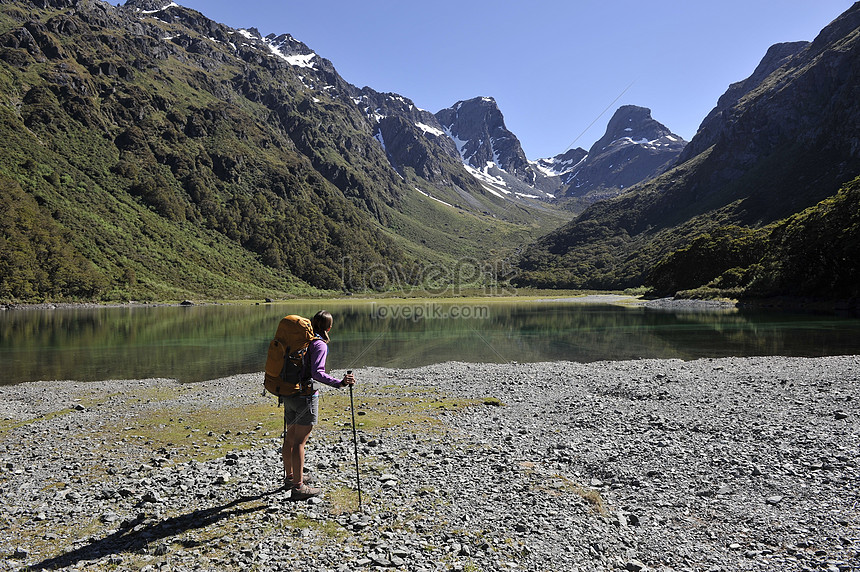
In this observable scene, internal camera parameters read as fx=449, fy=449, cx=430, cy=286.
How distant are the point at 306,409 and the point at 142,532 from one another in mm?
3506

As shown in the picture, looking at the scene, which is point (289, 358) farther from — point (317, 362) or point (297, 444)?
point (297, 444)

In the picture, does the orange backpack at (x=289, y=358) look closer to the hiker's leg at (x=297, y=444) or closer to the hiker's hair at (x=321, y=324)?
the hiker's hair at (x=321, y=324)

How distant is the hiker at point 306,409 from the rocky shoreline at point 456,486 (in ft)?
1.51

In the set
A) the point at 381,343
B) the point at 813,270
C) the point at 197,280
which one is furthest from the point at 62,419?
the point at 197,280

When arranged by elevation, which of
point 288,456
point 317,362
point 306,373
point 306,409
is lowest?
point 288,456

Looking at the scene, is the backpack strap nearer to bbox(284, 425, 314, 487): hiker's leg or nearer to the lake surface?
bbox(284, 425, 314, 487): hiker's leg

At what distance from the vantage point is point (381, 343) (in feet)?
164

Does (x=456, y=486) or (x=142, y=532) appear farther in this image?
(x=456, y=486)

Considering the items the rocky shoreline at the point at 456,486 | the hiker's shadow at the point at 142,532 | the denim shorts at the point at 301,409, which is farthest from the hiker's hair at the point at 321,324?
the hiker's shadow at the point at 142,532

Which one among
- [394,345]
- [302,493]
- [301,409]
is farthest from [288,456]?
[394,345]

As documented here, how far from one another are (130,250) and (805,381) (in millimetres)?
178201

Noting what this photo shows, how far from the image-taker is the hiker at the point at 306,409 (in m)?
9.38

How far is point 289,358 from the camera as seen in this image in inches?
370

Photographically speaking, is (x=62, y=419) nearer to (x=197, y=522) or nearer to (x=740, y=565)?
(x=197, y=522)
